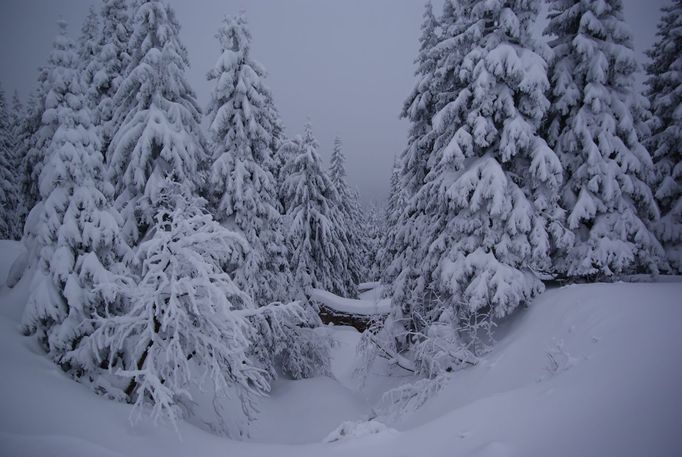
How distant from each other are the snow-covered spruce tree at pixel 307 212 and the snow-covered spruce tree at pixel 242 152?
692 cm

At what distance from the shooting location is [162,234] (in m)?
7.18

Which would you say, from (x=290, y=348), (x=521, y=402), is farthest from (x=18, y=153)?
(x=521, y=402)

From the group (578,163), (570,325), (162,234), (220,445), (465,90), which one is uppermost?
(465,90)

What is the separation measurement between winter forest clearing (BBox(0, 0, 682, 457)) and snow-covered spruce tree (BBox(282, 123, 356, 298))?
6122 mm

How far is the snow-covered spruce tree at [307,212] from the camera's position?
2205 centimetres

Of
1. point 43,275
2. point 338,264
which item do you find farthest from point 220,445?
point 338,264

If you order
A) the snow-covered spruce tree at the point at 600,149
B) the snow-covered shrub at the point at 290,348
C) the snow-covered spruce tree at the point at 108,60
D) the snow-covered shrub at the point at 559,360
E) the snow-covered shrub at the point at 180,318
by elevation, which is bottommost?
the snow-covered shrub at the point at 290,348

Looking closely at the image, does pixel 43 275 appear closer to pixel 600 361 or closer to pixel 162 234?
pixel 162 234

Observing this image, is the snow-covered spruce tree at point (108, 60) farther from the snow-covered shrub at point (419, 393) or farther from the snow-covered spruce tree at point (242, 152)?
the snow-covered shrub at point (419, 393)

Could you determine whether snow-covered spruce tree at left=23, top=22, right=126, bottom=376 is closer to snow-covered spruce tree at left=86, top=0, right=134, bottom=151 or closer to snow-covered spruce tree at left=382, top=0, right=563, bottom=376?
snow-covered spruce tree at left=86, top=0, right=134, bottom=151

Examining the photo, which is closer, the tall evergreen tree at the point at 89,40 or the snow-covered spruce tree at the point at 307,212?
the tall evergreen tree at the point at 89,40

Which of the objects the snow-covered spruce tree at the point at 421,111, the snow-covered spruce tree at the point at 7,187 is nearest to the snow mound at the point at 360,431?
the snow-covered spruce tree at the point at 421,111

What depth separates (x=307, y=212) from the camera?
22.6 m

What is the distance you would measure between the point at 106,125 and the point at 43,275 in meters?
8.20
